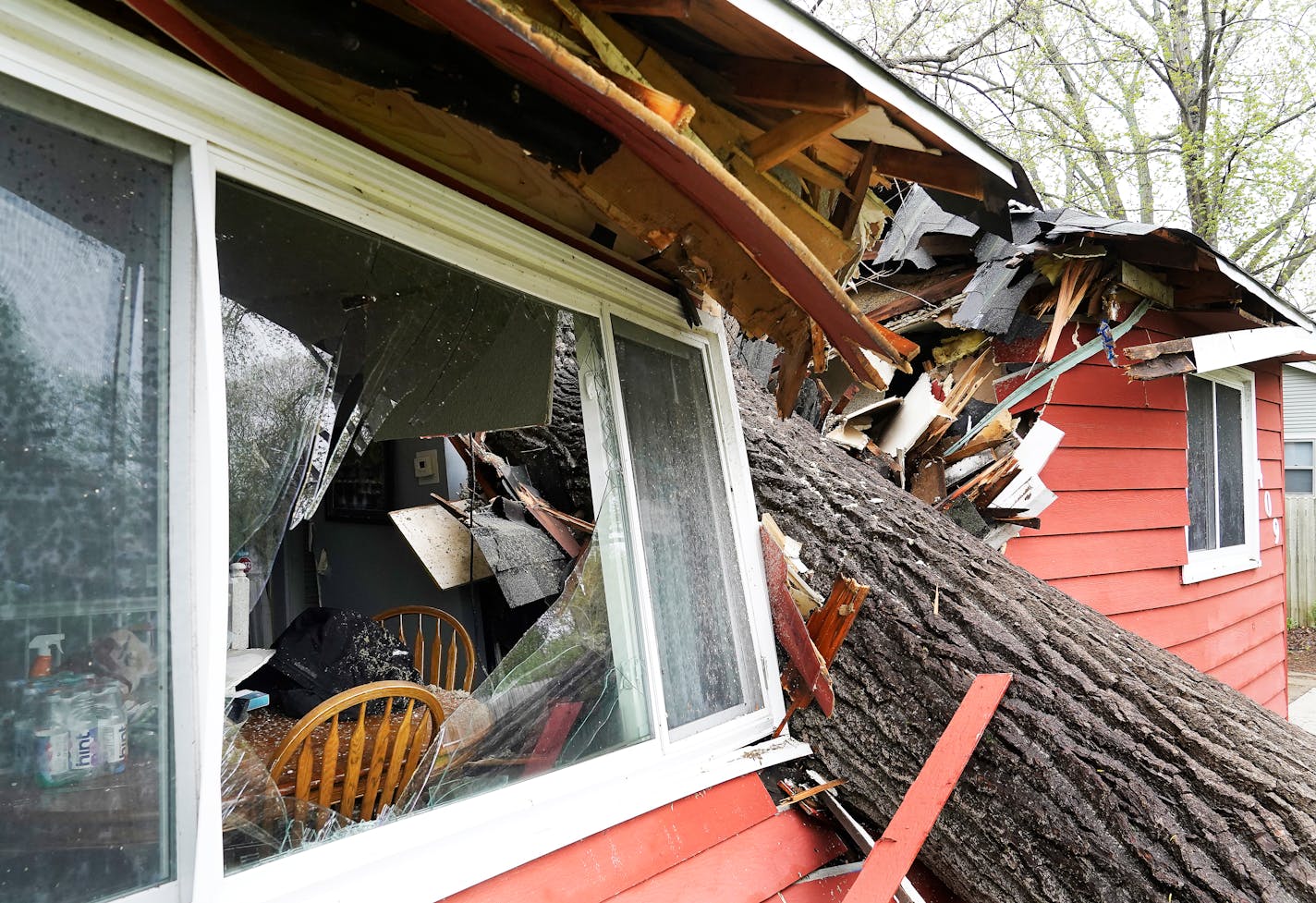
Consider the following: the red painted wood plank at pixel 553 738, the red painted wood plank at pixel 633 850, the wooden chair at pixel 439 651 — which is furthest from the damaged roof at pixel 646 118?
the wooden chair at pixel 439 651

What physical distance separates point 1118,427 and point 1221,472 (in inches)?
84.7

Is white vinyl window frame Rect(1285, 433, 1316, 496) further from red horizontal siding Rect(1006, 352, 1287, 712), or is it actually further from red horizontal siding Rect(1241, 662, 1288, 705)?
red horizontal siding Rect(1006, 352, 1287, 712)

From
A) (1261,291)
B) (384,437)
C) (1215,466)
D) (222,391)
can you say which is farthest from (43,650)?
(1215,466)

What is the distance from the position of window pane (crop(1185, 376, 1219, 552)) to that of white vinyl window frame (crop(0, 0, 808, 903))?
627 cm

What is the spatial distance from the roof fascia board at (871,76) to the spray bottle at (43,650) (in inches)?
57.3

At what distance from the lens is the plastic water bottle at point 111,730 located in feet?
3.56

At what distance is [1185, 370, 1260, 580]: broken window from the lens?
6609 millimetres

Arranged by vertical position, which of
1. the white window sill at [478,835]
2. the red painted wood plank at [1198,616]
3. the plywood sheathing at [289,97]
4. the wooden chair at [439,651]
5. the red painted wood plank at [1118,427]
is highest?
the plywood sheathing at [289,97]

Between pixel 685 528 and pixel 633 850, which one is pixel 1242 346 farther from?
pixel 633 850

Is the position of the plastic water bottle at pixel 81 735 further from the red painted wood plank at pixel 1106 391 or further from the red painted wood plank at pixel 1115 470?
the red painted wood plank at pixel 1115 470

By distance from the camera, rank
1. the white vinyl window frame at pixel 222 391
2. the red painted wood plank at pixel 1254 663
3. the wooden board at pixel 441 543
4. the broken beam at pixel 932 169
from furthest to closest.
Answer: the red painted wood plank at pixel 1254 663 → the wooden board at pixel 441 543 → the broken beam at pixel 932 169 → the white vinyl window frame at pixel 222 391

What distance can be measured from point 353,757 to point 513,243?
1255 millimetres

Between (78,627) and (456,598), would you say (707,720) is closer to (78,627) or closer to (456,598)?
(78,627)

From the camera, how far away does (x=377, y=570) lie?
5.55 metres
